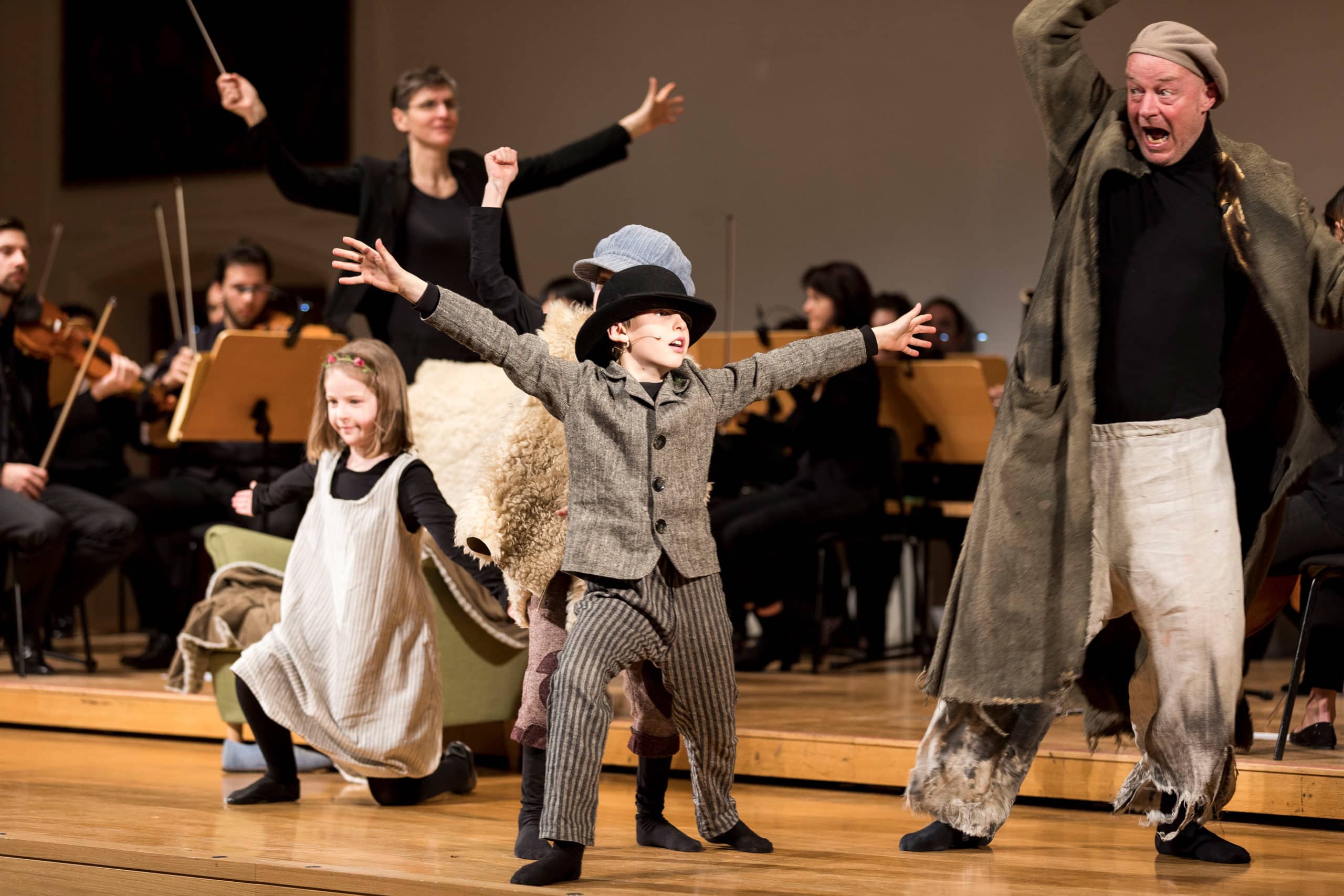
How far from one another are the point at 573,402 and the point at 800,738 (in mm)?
1391

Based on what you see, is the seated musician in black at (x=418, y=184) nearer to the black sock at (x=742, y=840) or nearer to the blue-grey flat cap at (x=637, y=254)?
the blue-grey flat cap at (x=637, y=254)

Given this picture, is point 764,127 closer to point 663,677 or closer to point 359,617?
point 359,617

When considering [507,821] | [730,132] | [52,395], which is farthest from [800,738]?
[730,132]

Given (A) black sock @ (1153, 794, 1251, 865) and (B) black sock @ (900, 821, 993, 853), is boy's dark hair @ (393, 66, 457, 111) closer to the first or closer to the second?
(B) black sock @ (900, 821, 993, 853)

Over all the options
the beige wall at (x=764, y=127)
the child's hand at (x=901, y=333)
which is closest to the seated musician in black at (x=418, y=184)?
the child's hand at (x=901, y=333)

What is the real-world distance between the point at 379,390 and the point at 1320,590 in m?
2.23

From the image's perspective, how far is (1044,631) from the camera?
104 inches

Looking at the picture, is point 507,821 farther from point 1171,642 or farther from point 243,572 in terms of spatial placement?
point 1171,642

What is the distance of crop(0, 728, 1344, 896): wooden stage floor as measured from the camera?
2562mm

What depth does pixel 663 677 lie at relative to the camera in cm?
267

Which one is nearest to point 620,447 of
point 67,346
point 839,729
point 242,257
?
point 839,729

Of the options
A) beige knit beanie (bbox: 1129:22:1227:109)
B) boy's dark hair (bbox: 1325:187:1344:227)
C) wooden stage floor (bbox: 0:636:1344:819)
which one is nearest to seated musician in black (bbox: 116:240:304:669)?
wooden stage floor (bbox: 0:636:1344:819)

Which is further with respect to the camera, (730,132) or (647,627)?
(730,132)

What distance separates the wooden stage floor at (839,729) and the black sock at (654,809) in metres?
0.63
